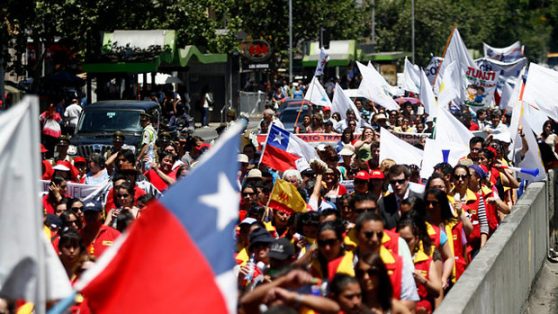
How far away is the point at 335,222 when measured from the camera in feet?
28.3

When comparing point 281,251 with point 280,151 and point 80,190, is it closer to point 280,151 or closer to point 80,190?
point 80,190

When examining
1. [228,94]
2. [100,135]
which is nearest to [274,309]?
[100,135]

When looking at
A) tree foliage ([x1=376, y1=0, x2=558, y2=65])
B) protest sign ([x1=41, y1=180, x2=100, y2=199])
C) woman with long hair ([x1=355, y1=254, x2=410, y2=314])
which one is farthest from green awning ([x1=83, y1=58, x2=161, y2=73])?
tree foliage ([x1=376, y1=0, x2=558, y2=65])

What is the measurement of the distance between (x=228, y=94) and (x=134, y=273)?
1870 inches

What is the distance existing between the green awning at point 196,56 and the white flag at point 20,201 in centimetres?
3732

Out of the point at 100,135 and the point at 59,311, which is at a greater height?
the point at 59,311

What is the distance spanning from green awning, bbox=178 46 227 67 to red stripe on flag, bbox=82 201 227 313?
123 feet

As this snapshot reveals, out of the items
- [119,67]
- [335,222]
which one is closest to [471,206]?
[335,222]

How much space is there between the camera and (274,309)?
5.88 meters

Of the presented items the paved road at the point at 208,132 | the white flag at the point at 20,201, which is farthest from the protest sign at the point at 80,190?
the paved road at the point at 208,132

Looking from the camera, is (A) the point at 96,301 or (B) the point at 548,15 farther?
(B) the point at 548,15

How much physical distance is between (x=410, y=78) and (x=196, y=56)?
15.0 m

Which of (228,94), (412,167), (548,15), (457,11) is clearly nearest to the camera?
(412,167)

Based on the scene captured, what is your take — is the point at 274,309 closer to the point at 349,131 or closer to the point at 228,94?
the point at 349,131
